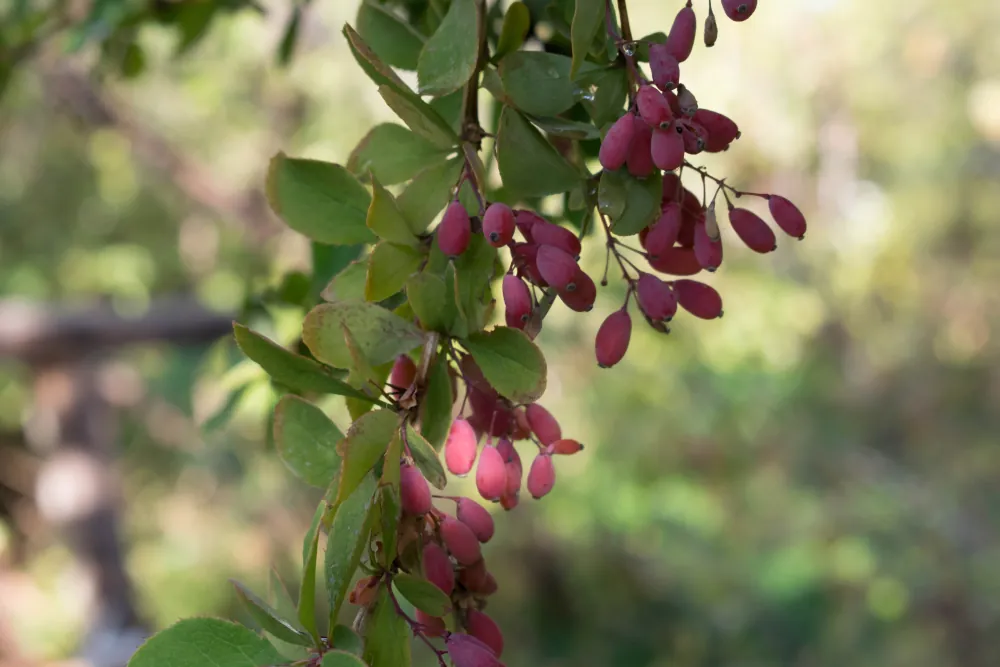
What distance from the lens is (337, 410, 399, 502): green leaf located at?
0.24 m

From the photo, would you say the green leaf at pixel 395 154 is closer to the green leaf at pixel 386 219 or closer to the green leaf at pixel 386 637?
the green leaf at pixel 386 219

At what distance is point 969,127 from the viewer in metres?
3.54

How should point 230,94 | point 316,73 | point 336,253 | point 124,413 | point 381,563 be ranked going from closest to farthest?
1. point 381,563
2. point 336,253
3. point 316,73
4. point 230,94
5. point 124,413

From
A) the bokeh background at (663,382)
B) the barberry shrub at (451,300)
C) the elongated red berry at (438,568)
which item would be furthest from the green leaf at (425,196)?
the bokeh background at (663,382)

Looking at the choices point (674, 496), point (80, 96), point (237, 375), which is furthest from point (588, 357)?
point (237, 375)

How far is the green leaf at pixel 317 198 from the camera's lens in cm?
30

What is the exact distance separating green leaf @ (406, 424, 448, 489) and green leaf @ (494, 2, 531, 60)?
0.14 metres

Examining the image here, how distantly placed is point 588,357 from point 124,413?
237 centimetres

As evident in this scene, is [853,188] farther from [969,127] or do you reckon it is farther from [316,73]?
[316,73]

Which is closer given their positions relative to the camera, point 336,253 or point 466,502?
point 466,502

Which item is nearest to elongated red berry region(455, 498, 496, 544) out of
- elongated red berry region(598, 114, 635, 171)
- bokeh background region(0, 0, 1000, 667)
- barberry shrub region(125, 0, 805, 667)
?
barberry shrub region(125, 0, 805, 667)

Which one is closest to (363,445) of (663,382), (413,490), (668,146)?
(413,490)

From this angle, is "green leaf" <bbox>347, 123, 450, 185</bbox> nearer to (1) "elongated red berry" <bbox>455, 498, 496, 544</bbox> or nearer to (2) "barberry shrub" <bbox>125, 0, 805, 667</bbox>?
(2) "barberry shrub" <bbox>125, 0, 805, 667</bbox>

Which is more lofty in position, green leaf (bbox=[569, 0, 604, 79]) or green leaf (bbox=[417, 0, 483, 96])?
green leaf (bbox=[569, 0, 604, 79])
